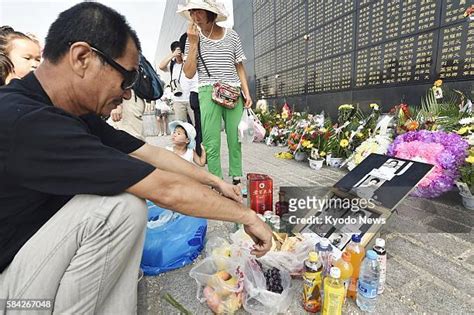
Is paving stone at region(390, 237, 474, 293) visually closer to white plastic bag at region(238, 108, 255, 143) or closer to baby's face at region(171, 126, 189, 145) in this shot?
white plastic bag at region(238, 108, 255, 143)

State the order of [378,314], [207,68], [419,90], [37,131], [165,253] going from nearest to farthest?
[37,131] → [378,314] → [165,253] → [207,68] → [419,90]

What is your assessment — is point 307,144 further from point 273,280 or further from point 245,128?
point 273,280

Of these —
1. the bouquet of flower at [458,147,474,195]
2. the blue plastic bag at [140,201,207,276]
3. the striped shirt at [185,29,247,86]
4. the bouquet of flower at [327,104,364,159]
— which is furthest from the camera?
the bouquet of flower at [327,104,364,159]

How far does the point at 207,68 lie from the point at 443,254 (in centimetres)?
236

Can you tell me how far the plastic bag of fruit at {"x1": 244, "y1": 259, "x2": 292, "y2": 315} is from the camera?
4.07 ft

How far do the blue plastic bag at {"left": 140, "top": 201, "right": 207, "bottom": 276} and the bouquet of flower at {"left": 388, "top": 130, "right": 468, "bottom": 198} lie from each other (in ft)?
5.91

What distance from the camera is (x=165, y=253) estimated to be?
160 centimetres

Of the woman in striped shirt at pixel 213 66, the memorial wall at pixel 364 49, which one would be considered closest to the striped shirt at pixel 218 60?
the woman in striped shirt at pixel 213 66

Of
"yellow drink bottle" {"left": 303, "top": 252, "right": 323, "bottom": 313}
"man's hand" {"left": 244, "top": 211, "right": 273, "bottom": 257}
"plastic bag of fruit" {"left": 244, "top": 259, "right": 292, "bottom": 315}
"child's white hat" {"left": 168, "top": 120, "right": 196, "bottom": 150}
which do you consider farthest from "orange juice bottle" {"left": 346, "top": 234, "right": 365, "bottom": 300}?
"child's white hat" {"left": 168, "top": 120, "right": 196, "bottom": 150}

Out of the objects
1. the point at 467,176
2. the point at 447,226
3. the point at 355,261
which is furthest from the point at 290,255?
the point at 467,176

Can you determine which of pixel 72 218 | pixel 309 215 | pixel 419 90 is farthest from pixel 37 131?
pixel 419 90

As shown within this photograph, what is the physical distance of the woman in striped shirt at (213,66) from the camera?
2.50 metres

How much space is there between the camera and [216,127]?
2.72 metres

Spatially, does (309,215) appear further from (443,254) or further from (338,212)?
(443,254)
